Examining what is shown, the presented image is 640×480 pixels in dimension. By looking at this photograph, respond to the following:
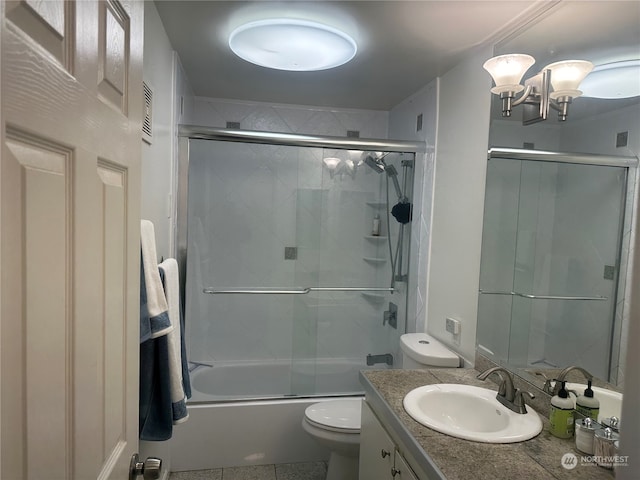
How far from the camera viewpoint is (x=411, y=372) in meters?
1.80

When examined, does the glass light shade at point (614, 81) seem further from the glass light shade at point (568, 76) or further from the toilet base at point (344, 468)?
the toilet base at point (344, 468)

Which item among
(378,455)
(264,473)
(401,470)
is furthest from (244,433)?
Answer: (401,470)

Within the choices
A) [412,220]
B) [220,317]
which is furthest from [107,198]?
[220,317]

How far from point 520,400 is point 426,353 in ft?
2.26

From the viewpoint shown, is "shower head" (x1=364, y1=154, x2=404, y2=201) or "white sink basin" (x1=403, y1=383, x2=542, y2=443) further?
"shower head" (x1=364, y1=154, x2=404, y2=201)

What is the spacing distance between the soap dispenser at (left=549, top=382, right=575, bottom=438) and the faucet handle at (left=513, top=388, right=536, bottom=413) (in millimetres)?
116

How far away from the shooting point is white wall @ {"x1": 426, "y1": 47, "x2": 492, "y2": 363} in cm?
196

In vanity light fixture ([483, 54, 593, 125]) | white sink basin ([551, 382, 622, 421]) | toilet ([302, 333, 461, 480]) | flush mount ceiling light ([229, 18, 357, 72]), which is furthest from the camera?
toilet ([302, 333, 461, 480])

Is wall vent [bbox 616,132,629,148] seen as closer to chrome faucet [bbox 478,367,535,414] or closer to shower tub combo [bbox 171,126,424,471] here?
chrome faucet [bbox 478,367,535,414]

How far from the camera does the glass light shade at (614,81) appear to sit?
46.1 inches

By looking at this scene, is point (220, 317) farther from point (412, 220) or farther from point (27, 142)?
point (27, 142)

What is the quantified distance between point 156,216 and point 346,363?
184 cm

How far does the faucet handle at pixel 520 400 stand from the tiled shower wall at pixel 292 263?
1517mm

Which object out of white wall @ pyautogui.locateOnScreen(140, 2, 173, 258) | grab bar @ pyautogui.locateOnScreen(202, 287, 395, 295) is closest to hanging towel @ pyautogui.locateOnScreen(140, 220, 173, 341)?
white wall @ pyautogui.locateOnScreen(140, 2, 173, 258)
